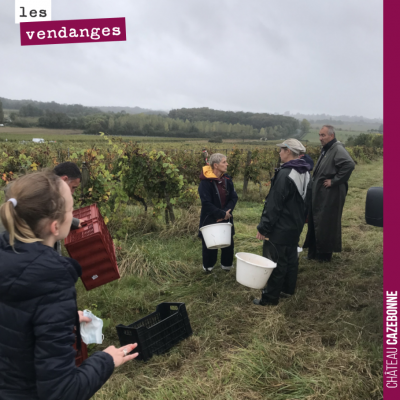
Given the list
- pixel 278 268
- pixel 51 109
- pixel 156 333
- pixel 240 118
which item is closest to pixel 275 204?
pixel 278 268

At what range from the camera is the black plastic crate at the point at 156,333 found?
2898 millimetres

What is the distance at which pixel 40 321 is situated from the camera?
1.13 m

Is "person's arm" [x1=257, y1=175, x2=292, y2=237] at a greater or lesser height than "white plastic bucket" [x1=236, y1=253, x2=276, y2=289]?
greater

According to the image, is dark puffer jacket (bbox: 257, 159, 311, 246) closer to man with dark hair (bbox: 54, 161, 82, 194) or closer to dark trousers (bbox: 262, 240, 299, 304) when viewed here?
dark trousers (bbox: 262, 240, 299, 304)

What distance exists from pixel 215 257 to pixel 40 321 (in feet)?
11.8

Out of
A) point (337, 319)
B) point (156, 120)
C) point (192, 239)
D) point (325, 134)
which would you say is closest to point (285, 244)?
point (337, 319)

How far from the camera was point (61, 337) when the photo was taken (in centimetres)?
116

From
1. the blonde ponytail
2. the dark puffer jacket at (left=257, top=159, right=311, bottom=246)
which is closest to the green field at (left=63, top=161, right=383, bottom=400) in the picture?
the dark puffer jacket at (left=257, top=159, right=311, bottom=246)

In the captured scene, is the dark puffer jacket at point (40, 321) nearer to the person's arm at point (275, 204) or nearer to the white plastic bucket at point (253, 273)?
the white plastic bucket at point (253, 273)

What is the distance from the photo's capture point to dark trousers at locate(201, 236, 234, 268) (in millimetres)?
4629

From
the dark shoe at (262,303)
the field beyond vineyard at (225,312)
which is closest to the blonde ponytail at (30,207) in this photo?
the field beyond vineyard at (225,312)

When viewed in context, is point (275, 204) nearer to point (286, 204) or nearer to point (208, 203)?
point (286, 204)

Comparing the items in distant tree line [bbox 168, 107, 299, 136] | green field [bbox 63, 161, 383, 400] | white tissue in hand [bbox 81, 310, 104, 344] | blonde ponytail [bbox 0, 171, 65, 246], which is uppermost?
distant tree line [bbox 168, 107, 299, 136]

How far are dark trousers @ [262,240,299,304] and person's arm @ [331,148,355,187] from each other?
1.56 metres
